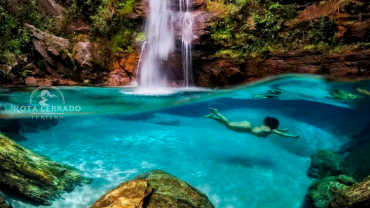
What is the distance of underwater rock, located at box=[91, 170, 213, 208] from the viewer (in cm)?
484

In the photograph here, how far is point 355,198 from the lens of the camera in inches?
197

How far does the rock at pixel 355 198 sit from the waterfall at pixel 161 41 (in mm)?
6767

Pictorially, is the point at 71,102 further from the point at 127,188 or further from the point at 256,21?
the point at 256,21

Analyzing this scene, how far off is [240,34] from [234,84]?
6.83 ft

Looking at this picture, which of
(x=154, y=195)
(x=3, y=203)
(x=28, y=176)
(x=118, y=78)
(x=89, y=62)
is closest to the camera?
(x=3, y=203)

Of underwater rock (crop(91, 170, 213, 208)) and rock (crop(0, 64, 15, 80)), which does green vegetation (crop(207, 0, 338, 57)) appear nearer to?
underwater rock (crop(91, 170, 213, 208))

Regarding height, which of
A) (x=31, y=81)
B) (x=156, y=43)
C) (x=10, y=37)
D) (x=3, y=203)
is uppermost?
(x=10, y=37)

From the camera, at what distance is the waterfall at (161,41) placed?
10477mm

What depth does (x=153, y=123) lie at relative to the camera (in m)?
13.8

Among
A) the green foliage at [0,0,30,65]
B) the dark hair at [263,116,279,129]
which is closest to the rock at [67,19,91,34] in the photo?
the green foliage at [0,0,30,65]

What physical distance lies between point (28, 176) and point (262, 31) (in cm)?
905

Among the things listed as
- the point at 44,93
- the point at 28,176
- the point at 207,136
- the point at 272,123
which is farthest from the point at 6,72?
the point at 272,123

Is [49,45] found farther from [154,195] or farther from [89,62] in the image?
[154,195]

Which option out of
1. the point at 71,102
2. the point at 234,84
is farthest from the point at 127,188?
the point at 71,102
